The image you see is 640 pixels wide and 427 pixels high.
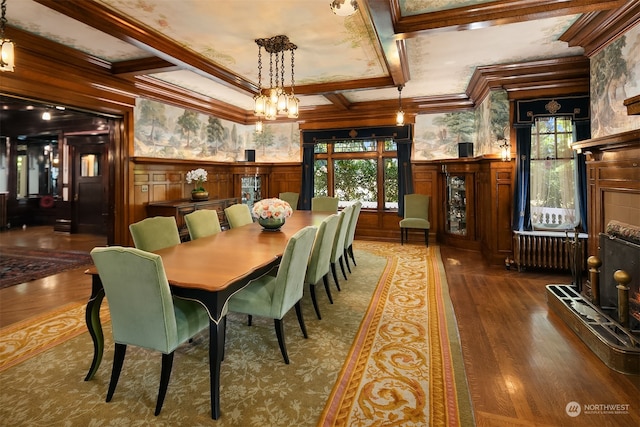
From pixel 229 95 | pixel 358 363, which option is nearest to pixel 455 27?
pixel 358 363

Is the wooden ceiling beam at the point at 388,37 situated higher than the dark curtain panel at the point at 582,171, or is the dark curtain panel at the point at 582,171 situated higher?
the wooden ceiling beam at the point at 388,37

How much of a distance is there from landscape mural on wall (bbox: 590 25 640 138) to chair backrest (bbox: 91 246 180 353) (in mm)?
3990

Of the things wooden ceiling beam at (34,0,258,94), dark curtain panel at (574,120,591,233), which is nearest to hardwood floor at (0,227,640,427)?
dark curtain panel at (574,120,591,233)

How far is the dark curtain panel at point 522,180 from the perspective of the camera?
4770 mm

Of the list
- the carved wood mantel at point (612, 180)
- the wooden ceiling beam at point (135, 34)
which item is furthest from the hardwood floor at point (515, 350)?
the wooden ceiling beam at point (135, 34)

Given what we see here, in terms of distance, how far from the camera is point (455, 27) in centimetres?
314

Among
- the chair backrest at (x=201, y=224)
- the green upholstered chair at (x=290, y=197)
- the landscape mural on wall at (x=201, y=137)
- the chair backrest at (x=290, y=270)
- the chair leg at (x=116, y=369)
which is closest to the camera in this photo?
the chair leg at (x=116, y=369)

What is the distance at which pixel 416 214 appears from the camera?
21.5 ft

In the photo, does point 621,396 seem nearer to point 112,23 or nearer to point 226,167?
point 112,23

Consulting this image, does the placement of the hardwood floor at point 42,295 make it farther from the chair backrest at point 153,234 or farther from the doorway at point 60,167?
the doorway at point 60,167

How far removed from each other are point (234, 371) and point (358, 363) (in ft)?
2.81

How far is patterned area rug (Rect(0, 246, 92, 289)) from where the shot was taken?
4416 mm

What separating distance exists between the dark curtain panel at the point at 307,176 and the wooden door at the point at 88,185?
4.59m

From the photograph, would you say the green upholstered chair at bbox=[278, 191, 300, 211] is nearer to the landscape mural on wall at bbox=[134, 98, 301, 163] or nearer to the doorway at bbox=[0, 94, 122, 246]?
the landscape mural on wall at bbox=[134, 98, 301, 163]
